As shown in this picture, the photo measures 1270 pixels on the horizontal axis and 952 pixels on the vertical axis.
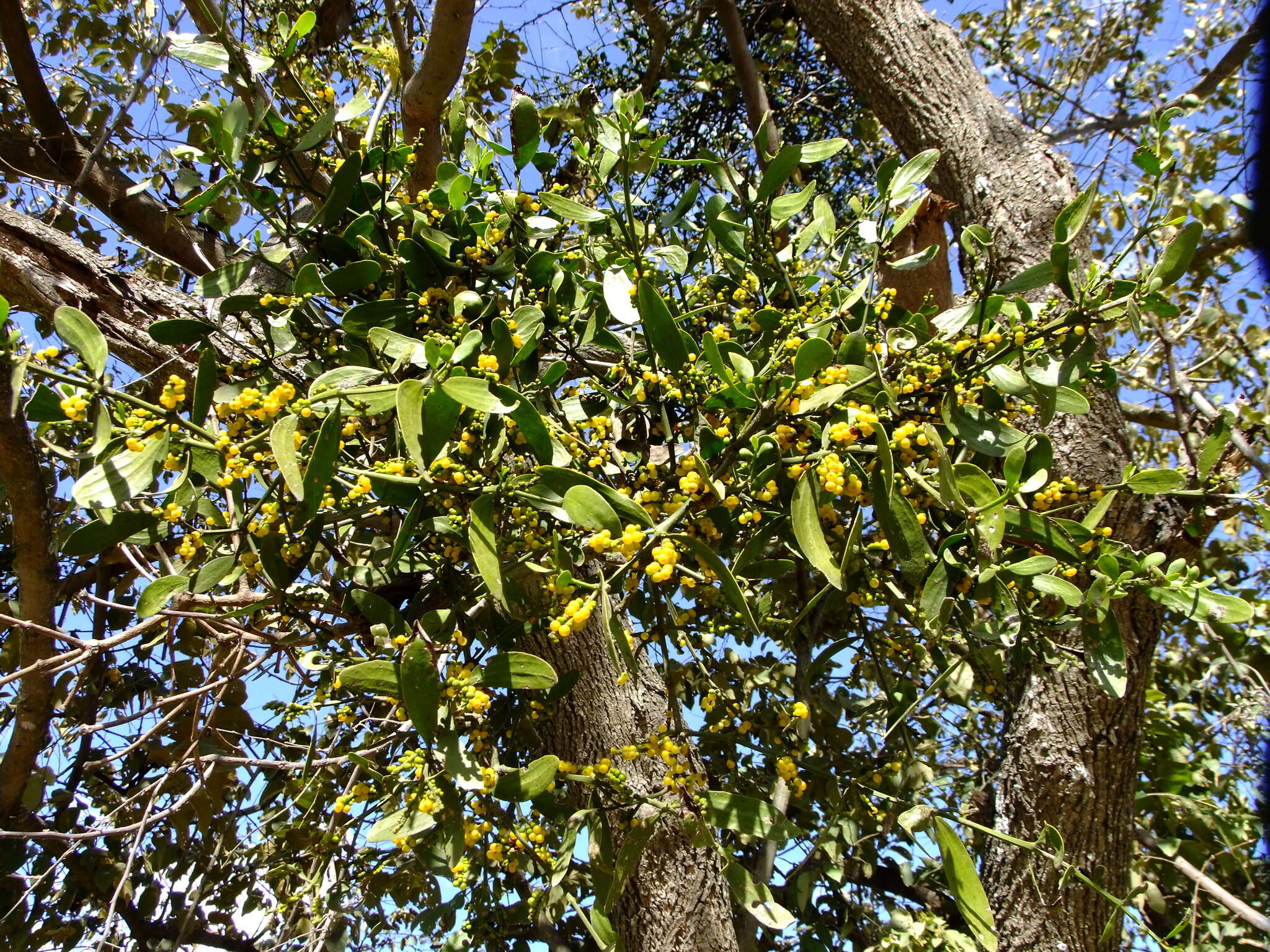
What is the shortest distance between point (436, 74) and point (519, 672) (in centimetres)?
138

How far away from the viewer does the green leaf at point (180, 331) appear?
1046 mm

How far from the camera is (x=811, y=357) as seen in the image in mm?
970

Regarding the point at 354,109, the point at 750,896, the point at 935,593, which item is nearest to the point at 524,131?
the point at 354,109

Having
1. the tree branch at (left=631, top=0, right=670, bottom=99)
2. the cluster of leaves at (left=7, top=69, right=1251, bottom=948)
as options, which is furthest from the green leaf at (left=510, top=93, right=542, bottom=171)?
the tree branch at (left=631, top=0, right=670, bottom=99)

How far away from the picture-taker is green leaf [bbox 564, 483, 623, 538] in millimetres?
853

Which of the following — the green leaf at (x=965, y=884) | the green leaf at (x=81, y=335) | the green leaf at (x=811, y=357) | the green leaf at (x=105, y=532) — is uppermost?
the green leaf at (x=81, y=335)

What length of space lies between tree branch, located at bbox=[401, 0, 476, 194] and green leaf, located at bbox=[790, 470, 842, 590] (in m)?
1.23

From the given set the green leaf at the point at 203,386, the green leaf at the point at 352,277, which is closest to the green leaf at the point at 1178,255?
the green leaf at the point at 352,277

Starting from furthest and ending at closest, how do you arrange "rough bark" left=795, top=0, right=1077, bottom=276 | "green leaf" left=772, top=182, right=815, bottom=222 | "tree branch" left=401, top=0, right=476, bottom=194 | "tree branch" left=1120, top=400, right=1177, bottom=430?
"tree branch" left=1120, top=400, right=1177, bottom=430, "rough bark" left=795, top=0, right=1077, bottom=276, "tree branch" left=401, top=0, right=476, bottom=194, "green leaf" left=772, top=182, right=815, bottom=222

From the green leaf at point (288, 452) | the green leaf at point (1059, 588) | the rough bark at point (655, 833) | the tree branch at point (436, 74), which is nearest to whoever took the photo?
the green leaf at point (288, 452)

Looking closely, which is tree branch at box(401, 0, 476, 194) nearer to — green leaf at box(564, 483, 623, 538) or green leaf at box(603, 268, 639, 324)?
green leaf at box(603, 268, 639, 324)

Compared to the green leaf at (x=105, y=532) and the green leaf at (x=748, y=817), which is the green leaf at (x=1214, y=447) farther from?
the green leaf at (x=105, y=532)

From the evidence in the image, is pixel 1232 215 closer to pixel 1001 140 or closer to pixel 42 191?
pixel 1001 140

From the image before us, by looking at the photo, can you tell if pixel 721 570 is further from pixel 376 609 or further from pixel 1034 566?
pixel 376 609
